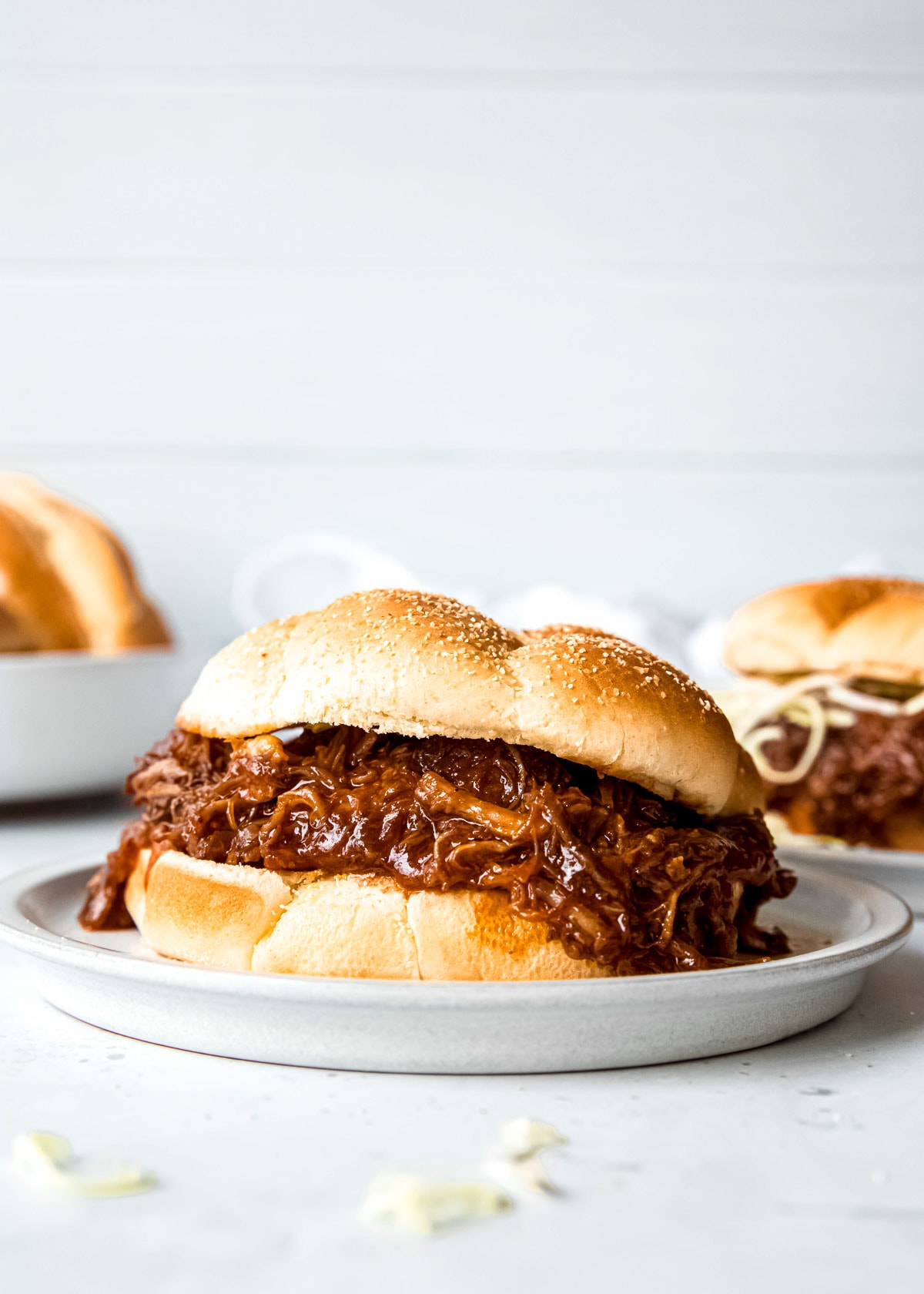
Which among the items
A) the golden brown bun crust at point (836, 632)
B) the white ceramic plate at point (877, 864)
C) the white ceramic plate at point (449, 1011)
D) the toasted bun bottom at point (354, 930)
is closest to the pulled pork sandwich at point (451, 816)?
the toasted bun bottom at point (354, 930)

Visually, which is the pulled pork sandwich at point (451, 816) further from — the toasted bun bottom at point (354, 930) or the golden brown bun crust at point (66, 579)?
the golden brown bun crust at point (66, 579)

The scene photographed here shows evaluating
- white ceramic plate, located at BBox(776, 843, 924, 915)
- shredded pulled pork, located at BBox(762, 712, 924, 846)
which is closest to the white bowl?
shredded pulled pork, located at BBox(762, 712, 924, 846)

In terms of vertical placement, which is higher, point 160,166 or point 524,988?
point 160,166

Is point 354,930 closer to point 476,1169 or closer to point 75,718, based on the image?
point 476,1169

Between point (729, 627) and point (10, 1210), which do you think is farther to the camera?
point (729, 627)

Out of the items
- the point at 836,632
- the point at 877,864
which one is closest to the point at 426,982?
the point at 877,864

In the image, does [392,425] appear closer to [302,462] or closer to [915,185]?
[302,462]

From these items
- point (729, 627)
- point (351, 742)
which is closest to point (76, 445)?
point (729, 627)

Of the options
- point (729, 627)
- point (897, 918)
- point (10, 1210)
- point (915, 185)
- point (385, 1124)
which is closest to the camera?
point (10, 1210)
